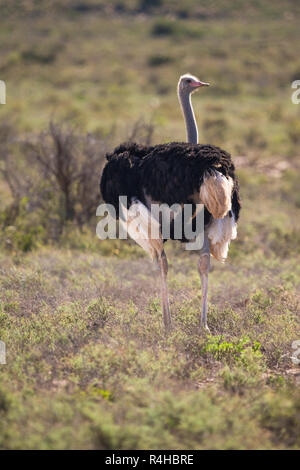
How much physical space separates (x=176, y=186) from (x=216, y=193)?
32cm

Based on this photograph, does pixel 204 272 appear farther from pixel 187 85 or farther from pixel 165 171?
pixel 187 85

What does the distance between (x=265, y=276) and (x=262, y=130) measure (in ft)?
27.9

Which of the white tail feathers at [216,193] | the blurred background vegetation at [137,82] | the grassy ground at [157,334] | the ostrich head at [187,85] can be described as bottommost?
the grassy ground at [157,334]

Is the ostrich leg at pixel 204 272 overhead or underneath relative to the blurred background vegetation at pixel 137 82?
underneath

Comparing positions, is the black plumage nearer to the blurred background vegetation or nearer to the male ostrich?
the male ostrich

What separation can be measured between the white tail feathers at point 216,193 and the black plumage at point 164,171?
6cm

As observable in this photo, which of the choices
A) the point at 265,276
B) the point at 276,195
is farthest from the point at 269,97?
the point at 265,276

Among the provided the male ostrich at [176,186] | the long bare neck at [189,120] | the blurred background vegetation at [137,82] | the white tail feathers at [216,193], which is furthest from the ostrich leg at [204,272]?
the blurred background vegetation at [137,82]

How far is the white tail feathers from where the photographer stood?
3838mm

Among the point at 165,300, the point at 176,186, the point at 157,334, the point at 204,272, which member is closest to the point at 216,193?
the point at 176,186

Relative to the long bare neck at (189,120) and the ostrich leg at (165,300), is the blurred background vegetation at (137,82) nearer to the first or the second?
the long bare neck at (189,120)

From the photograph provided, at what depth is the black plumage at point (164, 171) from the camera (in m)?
3.97

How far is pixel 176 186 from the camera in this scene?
4023 millimetres
